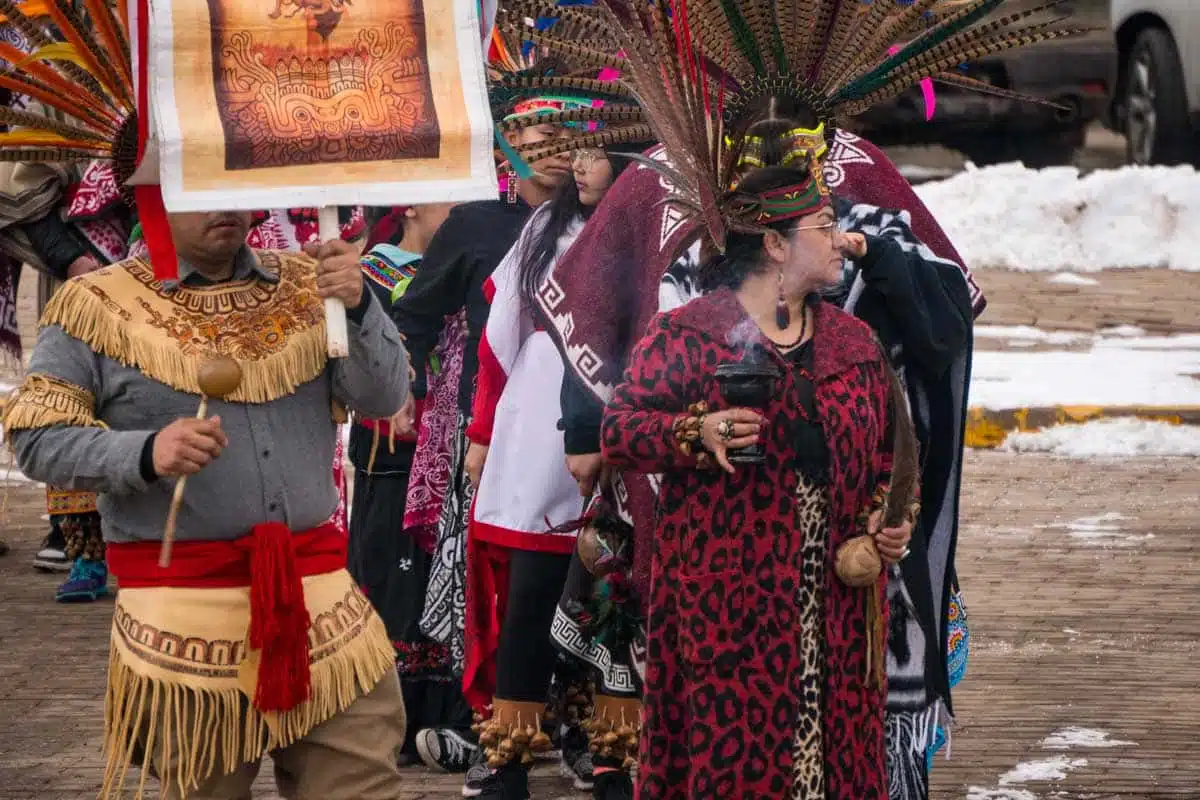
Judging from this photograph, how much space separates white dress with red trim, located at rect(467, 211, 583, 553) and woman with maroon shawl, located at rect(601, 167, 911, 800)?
1.40 m

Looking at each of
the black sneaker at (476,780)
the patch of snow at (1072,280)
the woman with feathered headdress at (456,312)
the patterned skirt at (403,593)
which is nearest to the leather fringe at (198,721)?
the black sneaker at (476,780)

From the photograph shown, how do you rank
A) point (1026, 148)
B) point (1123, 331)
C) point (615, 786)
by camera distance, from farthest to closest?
point (1026, 148), point (1123, 331), point (615, 786)

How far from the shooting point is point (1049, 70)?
17.7m

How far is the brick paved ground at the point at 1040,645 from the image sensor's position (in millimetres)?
6324

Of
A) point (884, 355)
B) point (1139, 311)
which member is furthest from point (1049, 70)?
point (884, 355)

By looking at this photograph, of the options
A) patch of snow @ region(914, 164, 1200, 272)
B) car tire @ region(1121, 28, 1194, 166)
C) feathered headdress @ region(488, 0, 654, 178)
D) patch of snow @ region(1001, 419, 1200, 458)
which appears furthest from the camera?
car tire @ region(1121, 28, 1194, 166)

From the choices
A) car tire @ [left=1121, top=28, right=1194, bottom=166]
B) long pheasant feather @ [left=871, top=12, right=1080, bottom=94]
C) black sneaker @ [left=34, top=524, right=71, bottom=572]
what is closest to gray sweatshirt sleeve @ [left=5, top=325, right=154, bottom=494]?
long pheasant feather @ [left=871, top=12, right=1080, bottom=94]

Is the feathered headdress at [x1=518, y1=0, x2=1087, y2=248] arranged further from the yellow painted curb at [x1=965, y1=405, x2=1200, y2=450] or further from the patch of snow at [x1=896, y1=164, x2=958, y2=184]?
the patch of snow at [x1=896, y1=164, x2=958, y2=184]

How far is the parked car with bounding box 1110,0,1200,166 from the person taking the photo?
16.1m

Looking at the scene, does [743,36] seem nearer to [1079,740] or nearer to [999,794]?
[999,794]

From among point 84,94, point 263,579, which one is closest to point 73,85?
point 84,94

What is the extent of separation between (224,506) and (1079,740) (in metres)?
3.20

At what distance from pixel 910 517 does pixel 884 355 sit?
36 centimetres

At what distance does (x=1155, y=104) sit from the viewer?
1669 cm
